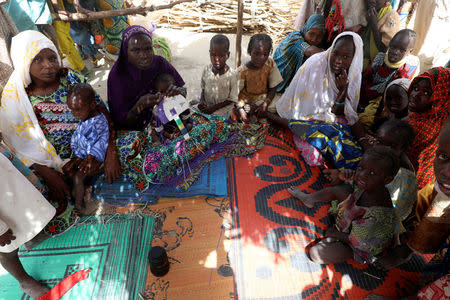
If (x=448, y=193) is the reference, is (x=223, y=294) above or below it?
below

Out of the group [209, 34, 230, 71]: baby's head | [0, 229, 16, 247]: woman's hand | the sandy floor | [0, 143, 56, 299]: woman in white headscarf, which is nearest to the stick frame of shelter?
the sandy floor

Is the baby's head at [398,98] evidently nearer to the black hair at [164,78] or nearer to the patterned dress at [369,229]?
the patterned dress at [369,229]

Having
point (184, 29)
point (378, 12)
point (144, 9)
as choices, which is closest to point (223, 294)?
point (144, 9)

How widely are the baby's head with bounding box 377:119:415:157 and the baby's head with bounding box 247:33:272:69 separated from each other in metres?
1.52

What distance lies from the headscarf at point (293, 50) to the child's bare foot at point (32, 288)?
335 cm

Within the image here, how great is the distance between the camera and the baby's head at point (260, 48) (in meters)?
2.98

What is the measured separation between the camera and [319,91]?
304 cm

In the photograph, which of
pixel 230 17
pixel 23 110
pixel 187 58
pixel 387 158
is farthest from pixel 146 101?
pixel 230 17

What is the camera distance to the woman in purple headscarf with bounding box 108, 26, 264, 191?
96.1 inches

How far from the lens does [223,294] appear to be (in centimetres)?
182

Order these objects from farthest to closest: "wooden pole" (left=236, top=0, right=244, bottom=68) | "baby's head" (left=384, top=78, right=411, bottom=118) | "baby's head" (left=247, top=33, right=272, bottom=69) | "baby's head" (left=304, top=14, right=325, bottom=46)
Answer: "wooden pole" (left=236, top=0, right=244, bottom=68)
"baby's head" (left=304, top=14, right=325, bottom=46)
"baby's head" (left=247, top=33, right=272, bottom=69)
"baby's head" (left=384, top=78, right=411, bottom=118)

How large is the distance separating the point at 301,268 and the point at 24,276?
194 cm

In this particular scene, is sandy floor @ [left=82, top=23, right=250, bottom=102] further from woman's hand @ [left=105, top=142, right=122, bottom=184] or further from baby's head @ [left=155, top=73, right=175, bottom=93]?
woman's hand @ [left=105, top=142, right=122, bottom=184]

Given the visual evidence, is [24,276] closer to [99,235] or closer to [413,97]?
[99,235]
